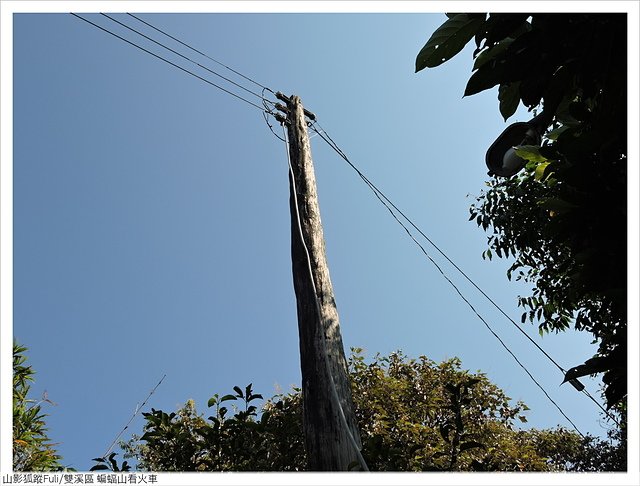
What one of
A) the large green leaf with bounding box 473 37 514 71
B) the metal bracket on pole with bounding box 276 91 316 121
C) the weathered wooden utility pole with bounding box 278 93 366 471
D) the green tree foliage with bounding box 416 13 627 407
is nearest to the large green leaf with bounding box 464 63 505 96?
the green tree foliage with bounding box 416 13 627 407

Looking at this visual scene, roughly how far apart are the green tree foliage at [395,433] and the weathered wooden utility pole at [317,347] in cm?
27

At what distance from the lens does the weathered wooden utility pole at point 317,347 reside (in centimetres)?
253

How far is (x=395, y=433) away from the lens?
464 cm

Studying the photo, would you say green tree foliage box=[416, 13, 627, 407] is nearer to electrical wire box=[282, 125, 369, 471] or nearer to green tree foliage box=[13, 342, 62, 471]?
electrical wire box=[282, 125, 369, 471]

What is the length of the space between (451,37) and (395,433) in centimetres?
376

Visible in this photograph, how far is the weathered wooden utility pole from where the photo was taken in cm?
253

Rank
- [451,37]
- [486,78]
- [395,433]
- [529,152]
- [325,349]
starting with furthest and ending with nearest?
[395,433]
[325,349]
[529,152]
[451,37]
[486,78]

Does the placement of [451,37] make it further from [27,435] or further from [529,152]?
[27,435]

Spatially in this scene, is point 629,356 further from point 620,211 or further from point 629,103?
point 629,103

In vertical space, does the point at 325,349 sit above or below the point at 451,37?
below

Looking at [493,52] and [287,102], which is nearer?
[493,52]

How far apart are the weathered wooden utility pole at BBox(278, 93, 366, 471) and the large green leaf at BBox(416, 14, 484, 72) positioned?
1610 millimetres

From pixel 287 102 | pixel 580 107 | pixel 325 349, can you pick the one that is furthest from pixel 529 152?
pixel 287 102

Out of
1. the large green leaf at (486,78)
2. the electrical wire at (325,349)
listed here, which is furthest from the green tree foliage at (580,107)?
the electrical wire at (325,349)
